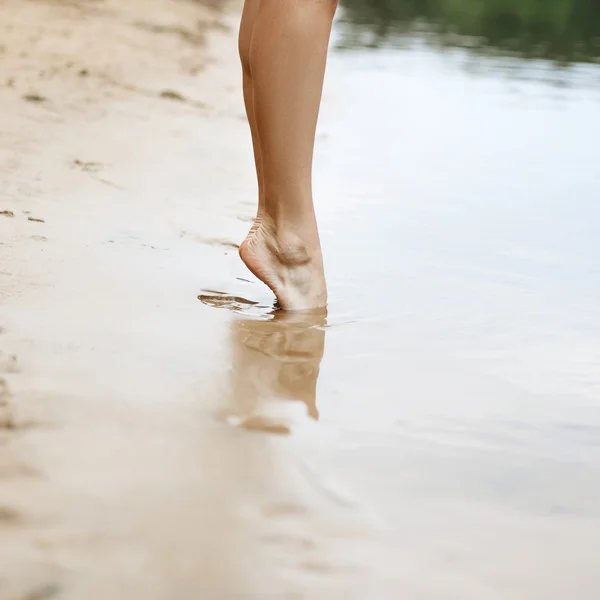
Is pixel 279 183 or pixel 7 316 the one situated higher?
pixel 279 183

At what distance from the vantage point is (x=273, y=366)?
1.10 metres

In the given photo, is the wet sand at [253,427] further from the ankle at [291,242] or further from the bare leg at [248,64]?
the bare leg at [248,64]

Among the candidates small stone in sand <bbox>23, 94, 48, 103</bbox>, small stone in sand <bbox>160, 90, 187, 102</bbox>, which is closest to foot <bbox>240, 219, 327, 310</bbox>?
small stone in sand <bbox>23, 94, 48, 103</bbox>

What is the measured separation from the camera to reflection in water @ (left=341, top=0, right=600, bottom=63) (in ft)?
18.4

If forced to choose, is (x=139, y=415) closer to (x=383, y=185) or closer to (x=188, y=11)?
(x=383, y=185)

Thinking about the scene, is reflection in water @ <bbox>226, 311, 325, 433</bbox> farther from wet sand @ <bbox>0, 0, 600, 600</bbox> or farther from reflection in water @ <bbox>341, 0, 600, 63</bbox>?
reflection in water @ <bbox>341, 0, 600, 63</bbox>

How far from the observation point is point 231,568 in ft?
2.28

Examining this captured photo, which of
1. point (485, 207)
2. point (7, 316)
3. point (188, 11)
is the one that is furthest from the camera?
point (188, 11)

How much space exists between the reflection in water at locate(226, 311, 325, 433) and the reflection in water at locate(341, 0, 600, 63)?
14.0ft

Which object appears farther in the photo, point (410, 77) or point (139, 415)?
point (410, 77)

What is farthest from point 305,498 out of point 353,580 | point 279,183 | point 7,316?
point 279,183

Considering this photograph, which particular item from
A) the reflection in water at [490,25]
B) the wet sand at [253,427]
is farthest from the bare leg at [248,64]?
the reflection in water at [490,25]

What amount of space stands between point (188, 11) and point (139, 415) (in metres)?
5.20

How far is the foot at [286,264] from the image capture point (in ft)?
4.49
